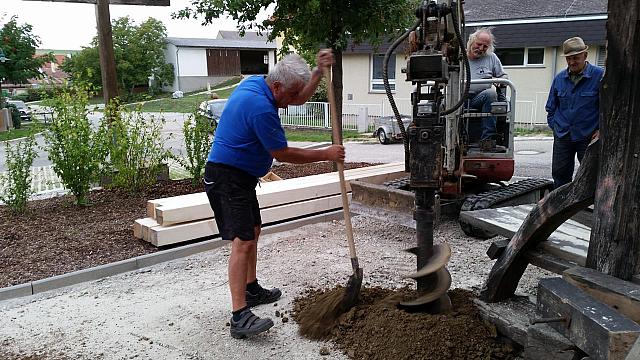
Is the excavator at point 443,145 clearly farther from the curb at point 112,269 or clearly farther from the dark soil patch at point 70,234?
the dark soil patch at point 70,234

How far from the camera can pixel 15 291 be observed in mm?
4691

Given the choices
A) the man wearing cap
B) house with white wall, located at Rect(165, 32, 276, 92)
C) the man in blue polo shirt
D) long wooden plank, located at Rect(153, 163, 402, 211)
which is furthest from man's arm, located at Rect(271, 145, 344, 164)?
A: house with white wall, located at Rect(165, 32, 276, 92)

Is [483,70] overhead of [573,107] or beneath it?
overhead

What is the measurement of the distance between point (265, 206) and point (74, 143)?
2518 millimetres

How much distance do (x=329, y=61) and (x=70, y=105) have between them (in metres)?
4.60

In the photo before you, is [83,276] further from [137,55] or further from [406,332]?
[137,55]

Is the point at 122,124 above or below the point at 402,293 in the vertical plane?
above

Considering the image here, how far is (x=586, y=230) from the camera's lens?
140 inches

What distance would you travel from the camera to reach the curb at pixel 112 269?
15.5 feet

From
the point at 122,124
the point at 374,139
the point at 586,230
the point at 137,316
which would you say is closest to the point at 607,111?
the point at 586,230

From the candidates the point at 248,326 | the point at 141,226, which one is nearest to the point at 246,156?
the point at 248,326

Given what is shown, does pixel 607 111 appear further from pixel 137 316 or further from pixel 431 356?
pixel 137 316

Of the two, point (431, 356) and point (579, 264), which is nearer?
point (579, 264)

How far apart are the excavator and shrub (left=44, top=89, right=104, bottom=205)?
420cm
